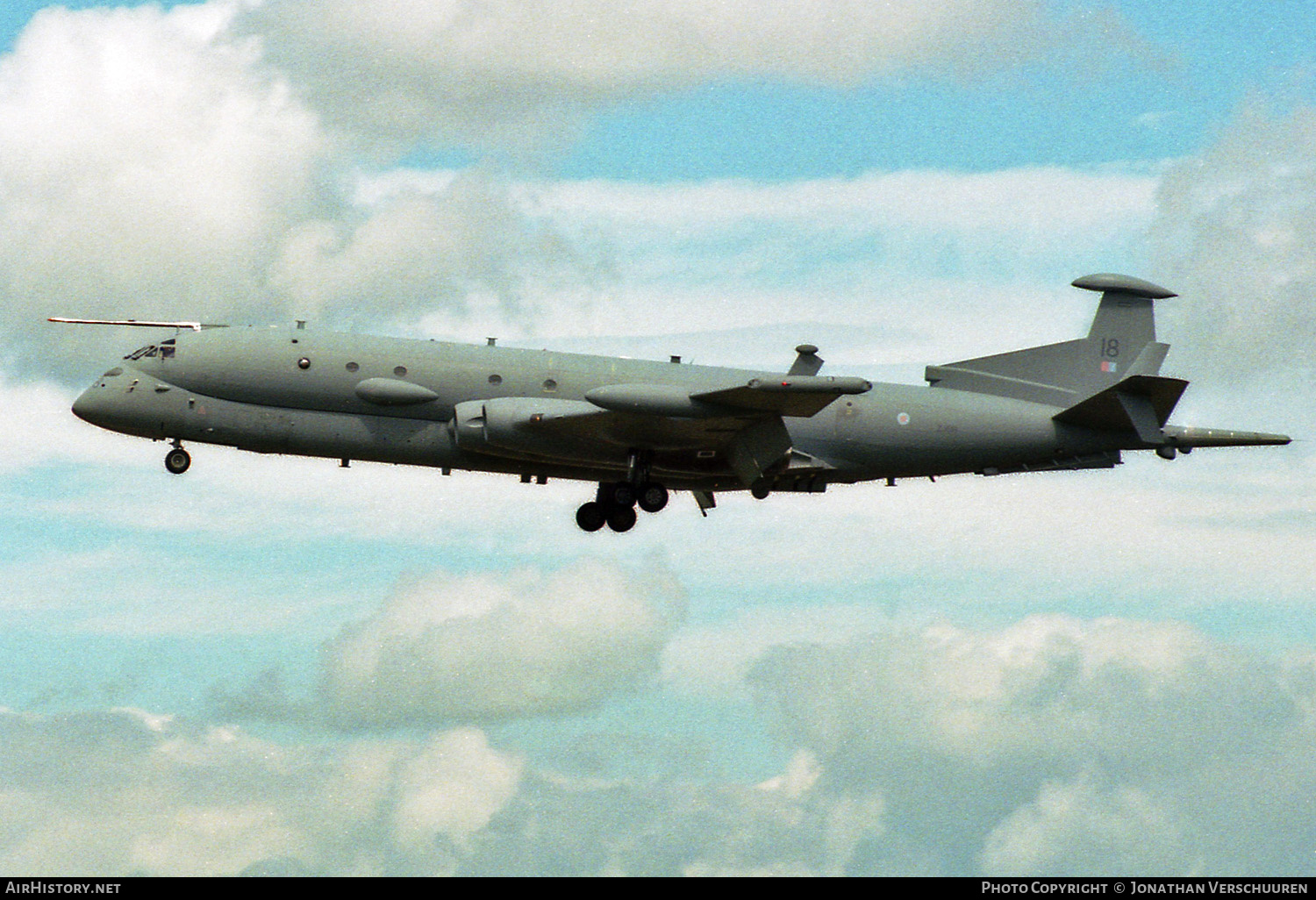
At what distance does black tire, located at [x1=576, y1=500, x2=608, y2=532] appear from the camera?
39875 millimetres

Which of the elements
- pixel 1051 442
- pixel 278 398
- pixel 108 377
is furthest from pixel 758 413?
pixel 108 377

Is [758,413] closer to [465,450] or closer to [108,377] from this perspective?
[465,450]

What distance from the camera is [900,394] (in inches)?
1554

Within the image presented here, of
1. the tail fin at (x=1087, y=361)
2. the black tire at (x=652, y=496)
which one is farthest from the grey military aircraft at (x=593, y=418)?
the tail fin at (x=1087, y=361)

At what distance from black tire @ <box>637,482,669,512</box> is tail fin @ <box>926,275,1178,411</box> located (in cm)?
734

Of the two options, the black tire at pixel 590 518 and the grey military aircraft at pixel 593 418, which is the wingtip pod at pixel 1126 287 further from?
the black tire at pixel 590 518

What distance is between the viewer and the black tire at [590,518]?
39875 mm

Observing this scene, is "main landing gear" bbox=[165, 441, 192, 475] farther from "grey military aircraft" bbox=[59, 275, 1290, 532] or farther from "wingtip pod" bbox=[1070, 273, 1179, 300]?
"wingtip pod" bbox=[1070, 273, 1179, 300]

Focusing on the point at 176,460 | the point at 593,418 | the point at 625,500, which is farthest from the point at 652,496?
the point at 176,460

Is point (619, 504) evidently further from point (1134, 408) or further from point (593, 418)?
point (1134, 408)

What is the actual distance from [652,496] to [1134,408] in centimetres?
1122

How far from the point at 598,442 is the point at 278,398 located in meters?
7.12

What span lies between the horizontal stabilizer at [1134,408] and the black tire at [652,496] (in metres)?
9.44

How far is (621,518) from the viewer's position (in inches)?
1556
